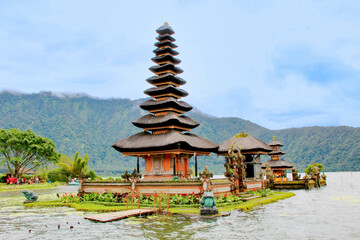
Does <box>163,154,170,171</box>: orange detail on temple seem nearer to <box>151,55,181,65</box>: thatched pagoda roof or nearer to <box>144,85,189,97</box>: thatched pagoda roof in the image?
<box>144,85,189,97</box>: thatched pagoda roof

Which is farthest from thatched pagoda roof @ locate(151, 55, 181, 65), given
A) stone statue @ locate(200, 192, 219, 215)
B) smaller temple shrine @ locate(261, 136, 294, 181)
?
smaller temple shrine @ locate(261, 136, 294, 181)

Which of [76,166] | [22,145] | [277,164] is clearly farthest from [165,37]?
[76,166]

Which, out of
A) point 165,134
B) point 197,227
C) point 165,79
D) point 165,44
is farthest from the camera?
point 165,44

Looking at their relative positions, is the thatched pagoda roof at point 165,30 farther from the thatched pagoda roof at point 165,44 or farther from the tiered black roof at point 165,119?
the thatched pagoda roof at point 165,44

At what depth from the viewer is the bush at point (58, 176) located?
73125 millimetres

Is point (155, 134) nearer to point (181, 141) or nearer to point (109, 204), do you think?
point (181, 141)

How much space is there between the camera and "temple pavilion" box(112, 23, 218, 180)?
30.6 metres

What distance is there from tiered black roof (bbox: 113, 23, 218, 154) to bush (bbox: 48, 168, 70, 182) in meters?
46.2

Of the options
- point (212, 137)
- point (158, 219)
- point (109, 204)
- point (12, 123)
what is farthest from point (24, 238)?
point (12, 123)

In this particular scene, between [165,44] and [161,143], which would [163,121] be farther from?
[165,44]

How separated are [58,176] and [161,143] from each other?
52.2 m

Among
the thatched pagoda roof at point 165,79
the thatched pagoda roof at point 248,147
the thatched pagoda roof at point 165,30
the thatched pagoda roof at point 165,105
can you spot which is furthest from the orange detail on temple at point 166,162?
the thatched pagoda roof at point 165,30

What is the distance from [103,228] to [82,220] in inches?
127

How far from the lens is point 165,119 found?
32594mm
